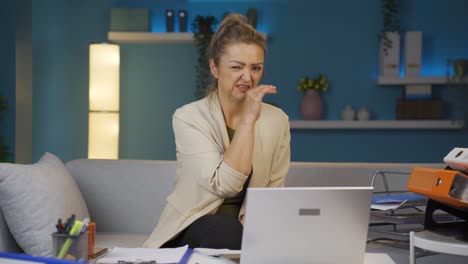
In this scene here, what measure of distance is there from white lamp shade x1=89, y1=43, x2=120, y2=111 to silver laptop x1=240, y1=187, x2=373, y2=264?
4.40m

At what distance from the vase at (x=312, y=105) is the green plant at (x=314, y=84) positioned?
0.05 metres

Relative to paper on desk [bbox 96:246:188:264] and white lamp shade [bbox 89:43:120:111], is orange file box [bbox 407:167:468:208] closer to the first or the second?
paper on desk [bbox 96:246:188:264]

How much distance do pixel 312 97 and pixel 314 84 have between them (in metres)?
0.14

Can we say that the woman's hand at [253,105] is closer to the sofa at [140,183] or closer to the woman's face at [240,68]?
the woman's face at [240,68]

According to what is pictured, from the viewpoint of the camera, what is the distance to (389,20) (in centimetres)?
596

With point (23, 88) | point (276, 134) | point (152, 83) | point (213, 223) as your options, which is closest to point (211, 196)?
point (213, 223)

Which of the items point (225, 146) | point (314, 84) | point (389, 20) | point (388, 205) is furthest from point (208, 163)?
point (389, 20)

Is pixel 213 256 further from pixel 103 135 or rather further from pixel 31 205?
pixel 103 135

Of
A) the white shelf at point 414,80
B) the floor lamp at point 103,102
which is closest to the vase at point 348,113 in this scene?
the white shelf at point 414,80

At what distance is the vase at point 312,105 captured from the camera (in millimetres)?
5961

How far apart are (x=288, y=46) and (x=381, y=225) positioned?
3.47 meters

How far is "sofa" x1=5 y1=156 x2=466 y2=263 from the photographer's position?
10.3 ft

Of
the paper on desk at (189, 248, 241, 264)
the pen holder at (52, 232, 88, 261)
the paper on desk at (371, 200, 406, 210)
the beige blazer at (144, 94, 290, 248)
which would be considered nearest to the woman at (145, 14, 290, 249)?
the beige blazer at (144, 94, 290, 248)

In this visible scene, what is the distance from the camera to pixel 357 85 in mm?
6125
